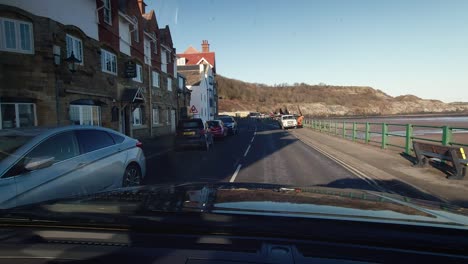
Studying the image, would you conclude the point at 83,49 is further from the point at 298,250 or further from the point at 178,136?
the point at 298,250

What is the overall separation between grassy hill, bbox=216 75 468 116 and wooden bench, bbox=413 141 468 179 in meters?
96.4

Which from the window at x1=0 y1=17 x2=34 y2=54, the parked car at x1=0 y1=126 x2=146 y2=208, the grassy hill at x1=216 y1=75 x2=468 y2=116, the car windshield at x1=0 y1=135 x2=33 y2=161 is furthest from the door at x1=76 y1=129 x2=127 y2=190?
the grassy hill at x1=216 y1=75 x2=468 y2=116

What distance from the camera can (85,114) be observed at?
52.1ft

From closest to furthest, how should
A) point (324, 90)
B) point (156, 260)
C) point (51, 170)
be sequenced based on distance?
1. point (156, 260)
2. point (51, 170)
3. point (324, 90)

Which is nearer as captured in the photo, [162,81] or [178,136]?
[178,136]

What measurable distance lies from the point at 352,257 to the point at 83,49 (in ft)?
55.0

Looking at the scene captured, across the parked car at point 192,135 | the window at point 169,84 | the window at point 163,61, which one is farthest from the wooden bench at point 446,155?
the window at point 169,84

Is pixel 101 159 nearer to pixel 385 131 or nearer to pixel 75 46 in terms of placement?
pixel 75 46

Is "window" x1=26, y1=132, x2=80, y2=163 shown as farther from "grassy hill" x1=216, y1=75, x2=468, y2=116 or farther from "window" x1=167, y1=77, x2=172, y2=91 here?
"grassy hill" x1=216, y1=75, x2=468, y2=116

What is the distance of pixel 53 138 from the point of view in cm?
489

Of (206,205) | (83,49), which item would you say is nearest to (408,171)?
(206,205)

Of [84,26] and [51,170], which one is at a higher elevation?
[84,26]

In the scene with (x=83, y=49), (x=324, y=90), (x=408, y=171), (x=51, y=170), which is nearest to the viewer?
(x=51, y=170)

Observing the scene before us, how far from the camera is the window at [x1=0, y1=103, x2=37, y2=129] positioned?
11414mm
